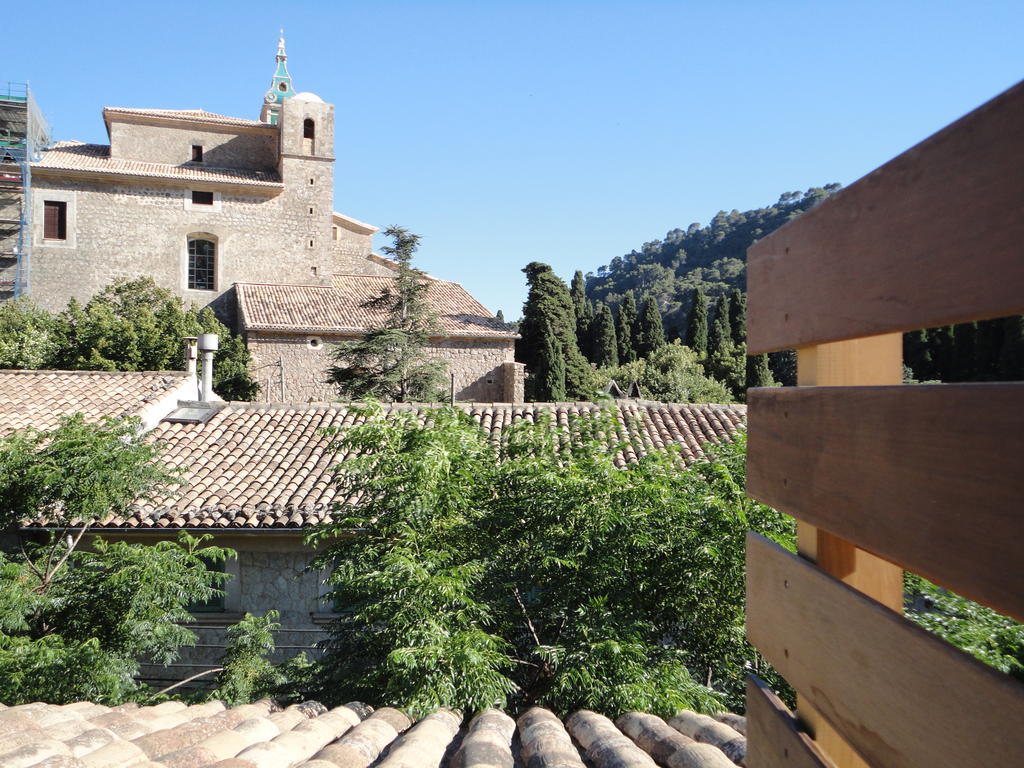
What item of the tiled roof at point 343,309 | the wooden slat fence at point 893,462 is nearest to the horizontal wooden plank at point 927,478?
the wooden slat fence at point 893,462

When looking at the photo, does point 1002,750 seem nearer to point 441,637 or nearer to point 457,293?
point 441,637

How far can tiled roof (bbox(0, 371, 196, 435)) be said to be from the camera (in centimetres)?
1262

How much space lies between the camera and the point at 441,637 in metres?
4.92

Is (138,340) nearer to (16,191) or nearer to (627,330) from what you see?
(16,191)

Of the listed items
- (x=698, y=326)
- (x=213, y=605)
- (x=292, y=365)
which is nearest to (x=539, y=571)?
(x=213, y=605)

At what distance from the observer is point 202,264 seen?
31.4 m

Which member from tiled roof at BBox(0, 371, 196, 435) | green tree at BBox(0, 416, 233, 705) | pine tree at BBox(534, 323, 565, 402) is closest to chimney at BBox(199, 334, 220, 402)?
tiled roof at BBox(0, 371, 196, 435)

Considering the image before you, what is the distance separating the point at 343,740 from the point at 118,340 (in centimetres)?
2478

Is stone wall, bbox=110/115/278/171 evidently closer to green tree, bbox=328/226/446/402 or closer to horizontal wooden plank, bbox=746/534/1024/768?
green tree, bbox=328/226/446/402

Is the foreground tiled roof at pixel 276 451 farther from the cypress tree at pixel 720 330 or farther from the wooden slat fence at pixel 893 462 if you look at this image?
the cypress tree at pixel 720 330

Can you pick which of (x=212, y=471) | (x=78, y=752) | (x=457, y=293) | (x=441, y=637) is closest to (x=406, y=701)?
(x=441, y=637)

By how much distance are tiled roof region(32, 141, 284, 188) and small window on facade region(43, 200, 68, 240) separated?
4.36 ft

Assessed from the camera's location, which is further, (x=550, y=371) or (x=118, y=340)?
(x=550, y=371)

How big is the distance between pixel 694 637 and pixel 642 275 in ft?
241
